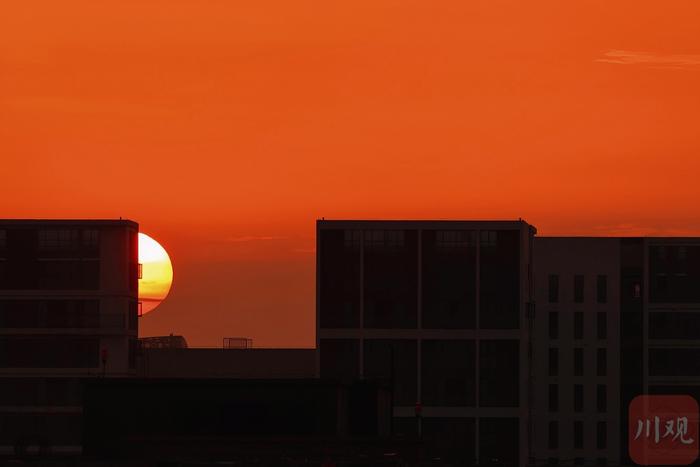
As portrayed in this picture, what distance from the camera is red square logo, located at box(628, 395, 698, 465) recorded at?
156500 mm

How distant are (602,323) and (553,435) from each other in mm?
12091

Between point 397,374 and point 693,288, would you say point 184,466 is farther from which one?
point 693,288

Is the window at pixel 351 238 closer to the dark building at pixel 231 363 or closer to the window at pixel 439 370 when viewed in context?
the window at pixel 439 370

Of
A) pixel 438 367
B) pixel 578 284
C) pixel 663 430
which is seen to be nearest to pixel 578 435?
pixel 663 430

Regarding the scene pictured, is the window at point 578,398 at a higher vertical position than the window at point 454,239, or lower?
lower

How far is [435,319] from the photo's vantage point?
429 ft

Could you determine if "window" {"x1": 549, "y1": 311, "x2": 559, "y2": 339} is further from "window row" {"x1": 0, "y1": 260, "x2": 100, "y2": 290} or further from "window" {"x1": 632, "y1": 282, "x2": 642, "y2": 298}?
"window row" {"x1": 0, "y1": 260, "x2": 100, "y2": 290}

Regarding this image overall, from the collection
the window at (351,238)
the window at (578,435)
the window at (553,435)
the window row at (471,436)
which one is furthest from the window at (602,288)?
the window at (351,238)

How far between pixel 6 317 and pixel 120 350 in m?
9.54

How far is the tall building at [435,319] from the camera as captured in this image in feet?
423

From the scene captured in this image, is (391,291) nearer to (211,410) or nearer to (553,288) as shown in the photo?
(553,288)

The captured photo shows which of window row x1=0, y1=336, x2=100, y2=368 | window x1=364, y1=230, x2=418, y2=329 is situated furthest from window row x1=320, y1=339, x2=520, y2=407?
window row x1=0, y1=336, x2=100, y2=368

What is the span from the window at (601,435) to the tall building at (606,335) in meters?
0.10

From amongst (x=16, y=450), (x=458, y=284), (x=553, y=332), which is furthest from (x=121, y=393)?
(x=553, y=332)
